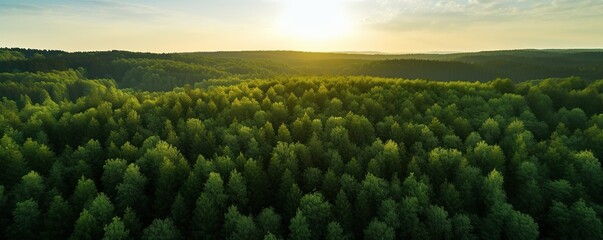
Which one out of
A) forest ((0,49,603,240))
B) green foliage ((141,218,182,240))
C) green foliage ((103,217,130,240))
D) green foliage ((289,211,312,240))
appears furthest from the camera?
forest ((0,49,603,240))

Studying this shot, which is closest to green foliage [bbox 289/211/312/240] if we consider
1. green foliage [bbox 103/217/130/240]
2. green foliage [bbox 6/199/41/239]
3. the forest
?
the forest

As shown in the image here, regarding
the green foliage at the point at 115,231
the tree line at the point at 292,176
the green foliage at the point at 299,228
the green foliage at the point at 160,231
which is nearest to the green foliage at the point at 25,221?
the tree line at the point at 292,176

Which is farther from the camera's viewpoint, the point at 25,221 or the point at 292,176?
the point at 292,176

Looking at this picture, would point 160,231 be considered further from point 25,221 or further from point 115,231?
point 25,221

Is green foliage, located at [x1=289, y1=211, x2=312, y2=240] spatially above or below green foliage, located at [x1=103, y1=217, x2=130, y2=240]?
below

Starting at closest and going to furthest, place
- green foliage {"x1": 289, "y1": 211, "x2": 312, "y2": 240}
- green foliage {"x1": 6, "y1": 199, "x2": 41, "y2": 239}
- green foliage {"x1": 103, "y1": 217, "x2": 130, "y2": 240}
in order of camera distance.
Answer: green foliage {"x1": 103, "y1": 217, "x2": 130, "y2": 240}, green foliage {"x1": 289, "y1": 211, "x2": 312, "y2": 240}, green foliage {"x1": 6, "y1": 199, "x2": 41, "y2": 239}

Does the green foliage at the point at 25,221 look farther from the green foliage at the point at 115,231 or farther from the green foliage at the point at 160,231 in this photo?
the green foliage at the point at 160,231

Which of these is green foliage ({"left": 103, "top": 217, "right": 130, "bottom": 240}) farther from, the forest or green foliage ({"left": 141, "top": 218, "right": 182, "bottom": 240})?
green foliage ({"left": 141, "top": 218, "right": 182, "bottom": 240})

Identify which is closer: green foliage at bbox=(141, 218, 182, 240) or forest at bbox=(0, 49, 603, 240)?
green foliage at bbox=(141, 218, 182, 240)

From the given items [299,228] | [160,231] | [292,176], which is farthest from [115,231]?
[292,176]

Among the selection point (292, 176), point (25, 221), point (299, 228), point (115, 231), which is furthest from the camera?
point (292, 176)

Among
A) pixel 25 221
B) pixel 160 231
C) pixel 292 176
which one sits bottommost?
pixel 160 231
